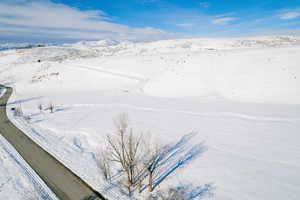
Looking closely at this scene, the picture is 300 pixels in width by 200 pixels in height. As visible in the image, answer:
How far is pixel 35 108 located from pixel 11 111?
3384 mm

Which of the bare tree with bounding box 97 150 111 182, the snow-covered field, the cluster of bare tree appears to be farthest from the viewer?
the bare tree with bounding box 97 150 111 182

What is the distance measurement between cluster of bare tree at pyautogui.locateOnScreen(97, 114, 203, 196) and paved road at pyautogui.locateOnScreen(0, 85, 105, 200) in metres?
1.66

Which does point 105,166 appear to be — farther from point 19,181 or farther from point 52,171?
point 19,181

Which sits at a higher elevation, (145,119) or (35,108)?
(145,119)

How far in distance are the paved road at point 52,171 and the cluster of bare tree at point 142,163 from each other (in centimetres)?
166

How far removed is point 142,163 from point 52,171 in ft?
23.2

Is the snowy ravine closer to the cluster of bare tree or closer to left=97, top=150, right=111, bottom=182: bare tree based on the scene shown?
left=97, top=150, right=111, bottom=182: bare tree

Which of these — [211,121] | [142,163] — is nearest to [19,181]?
[142,163]

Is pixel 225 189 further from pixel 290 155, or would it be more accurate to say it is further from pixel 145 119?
pixel 145 119

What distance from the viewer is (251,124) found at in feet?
55.4

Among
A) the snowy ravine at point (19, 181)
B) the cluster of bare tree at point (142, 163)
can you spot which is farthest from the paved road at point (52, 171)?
the cluster of bare tree at point (142, 163)

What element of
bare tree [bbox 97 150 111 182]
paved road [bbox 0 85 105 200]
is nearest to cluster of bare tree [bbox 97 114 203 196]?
bare tree [bbox 97 150 111 182]

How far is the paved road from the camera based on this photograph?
10.7 metres

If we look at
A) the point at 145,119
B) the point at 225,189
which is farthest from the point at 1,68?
the point at 225,189
